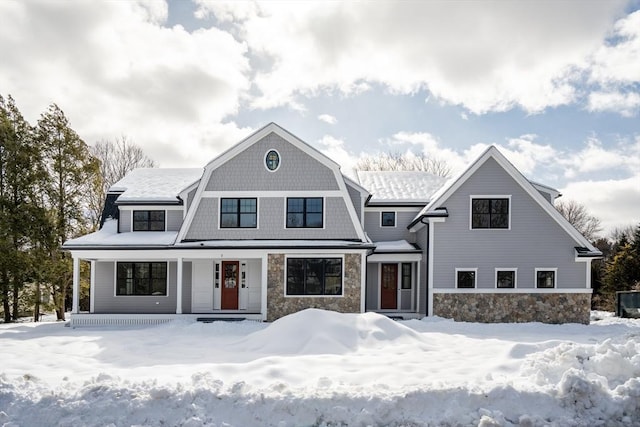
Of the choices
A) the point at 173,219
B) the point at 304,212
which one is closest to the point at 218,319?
the point at 173,219

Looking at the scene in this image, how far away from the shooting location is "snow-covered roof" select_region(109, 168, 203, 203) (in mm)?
17500

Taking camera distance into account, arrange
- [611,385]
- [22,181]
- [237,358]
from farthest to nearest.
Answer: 1. [22,181]
2. [237,358]
3. [611,385]

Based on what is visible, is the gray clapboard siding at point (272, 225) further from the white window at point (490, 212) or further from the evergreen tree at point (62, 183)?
the evergreen tree at point (62, 183)

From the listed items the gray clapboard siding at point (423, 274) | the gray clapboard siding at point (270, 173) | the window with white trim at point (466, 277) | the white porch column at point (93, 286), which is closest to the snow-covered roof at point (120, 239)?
the white porch column at point (93, 286)

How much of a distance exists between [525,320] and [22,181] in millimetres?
21603

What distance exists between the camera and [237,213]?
648 inches

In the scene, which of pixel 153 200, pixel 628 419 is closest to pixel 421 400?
pixel 628 419

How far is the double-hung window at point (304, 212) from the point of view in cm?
1645

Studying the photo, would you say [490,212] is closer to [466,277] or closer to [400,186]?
[466,277]

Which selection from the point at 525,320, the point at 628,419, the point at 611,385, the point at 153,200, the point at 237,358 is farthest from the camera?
the point at 153,200

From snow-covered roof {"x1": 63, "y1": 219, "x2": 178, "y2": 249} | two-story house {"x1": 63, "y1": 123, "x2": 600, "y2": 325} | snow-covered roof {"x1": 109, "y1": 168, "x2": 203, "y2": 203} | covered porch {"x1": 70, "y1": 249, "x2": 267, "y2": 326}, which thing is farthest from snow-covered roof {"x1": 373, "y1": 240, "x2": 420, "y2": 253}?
snow-covered roof {"x1": 109, "y1": 168, "x2": 203, "y2": 203}

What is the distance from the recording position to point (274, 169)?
16.6m

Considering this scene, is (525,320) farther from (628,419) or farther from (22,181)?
(22,181)

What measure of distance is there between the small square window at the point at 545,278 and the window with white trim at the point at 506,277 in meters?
0.88
